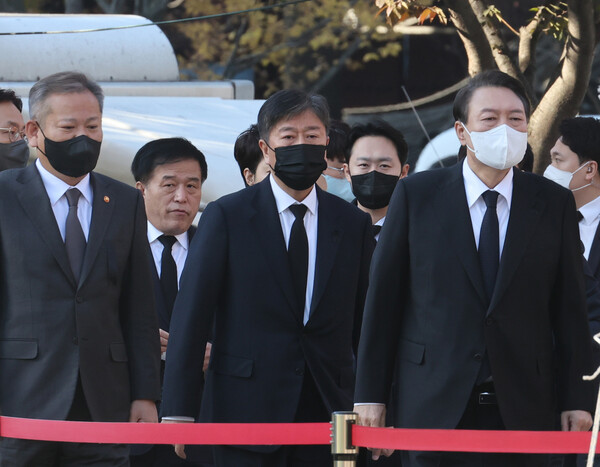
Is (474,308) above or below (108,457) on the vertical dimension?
above

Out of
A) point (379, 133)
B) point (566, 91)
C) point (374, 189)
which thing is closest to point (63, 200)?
point (374, 189)

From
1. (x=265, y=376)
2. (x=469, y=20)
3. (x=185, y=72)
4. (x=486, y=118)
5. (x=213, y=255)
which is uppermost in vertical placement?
(x=185, y=72)

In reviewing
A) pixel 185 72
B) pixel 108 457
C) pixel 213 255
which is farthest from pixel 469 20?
pixel 185 72

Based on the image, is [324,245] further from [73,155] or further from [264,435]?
[73,155]

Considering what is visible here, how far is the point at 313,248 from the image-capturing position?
201 inches

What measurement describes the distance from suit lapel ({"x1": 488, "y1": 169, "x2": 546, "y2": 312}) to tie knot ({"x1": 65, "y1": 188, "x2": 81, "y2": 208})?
1.66 meters

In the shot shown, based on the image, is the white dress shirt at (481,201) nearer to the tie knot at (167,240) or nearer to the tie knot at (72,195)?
the tie knot at (72,195)

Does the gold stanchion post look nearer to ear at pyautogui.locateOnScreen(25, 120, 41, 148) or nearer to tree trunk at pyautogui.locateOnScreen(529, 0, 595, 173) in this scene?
ear at pyautogui.locateOnScreen(25, 120, 41, 148)

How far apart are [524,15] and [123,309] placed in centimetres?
1783

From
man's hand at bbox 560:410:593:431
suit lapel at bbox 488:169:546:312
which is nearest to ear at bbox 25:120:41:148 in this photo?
suit lapel at bbox 488:169:546:312

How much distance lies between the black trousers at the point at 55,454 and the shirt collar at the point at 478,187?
1639 millimetres

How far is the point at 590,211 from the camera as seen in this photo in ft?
21.5

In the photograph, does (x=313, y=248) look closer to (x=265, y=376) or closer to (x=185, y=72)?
(x=265, y=376)

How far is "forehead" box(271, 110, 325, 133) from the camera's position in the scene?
5.23 m
